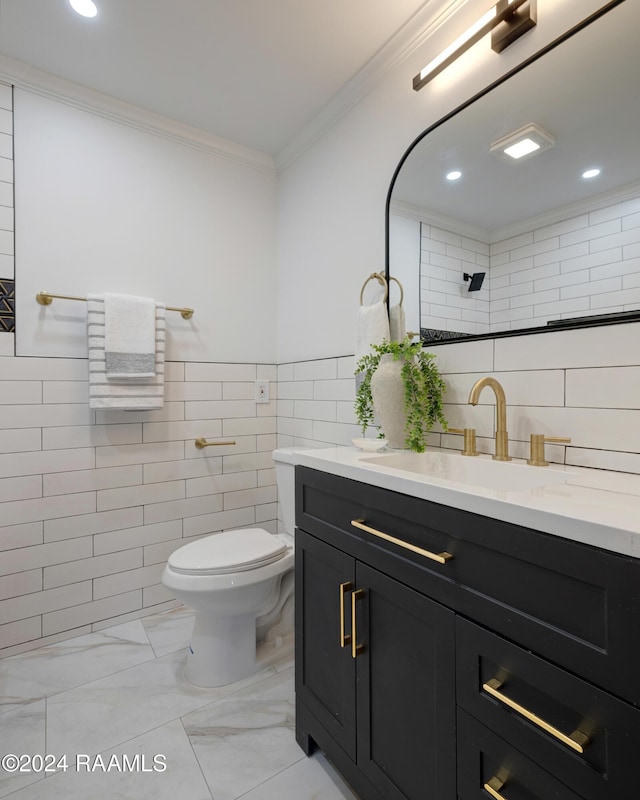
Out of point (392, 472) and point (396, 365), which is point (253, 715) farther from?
point (396, 365)

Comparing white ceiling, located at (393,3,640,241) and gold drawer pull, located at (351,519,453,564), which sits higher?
white ceiling, located at (393,3,640,241)

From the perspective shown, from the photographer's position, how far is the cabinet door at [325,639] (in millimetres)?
1072

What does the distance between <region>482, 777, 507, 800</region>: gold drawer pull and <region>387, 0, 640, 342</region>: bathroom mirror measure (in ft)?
3.27

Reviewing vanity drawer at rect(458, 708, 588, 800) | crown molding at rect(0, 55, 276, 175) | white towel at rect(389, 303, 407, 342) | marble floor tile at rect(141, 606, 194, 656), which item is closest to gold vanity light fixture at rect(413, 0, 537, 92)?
white towel at rect(389, 303, 407, 342)

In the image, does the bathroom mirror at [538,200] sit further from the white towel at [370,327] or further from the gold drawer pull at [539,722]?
the gold drawer pull at [539,722]

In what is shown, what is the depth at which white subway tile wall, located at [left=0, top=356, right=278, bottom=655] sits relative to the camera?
1792 mm

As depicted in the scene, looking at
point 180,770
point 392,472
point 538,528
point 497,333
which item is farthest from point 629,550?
point 180,770

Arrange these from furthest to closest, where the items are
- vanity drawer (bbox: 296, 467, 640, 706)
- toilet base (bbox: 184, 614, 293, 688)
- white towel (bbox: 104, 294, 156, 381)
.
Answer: white towel (bbox: 104, 294, 156, 381)
toilet base (bbox: 184, 614, 293, 688)
vanity drawer (bbox: 296, 467, 640, 706)

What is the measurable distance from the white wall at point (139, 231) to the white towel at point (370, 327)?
918mm

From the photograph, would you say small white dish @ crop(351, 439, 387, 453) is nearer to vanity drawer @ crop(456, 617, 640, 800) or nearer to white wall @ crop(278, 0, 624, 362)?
white wall @ crop(278, 0, 624, 362)

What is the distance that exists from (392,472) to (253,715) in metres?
1.12

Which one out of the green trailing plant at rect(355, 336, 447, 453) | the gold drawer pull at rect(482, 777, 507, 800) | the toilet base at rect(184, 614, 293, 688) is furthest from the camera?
the toilet base at rect(184, 614, 293, 688)

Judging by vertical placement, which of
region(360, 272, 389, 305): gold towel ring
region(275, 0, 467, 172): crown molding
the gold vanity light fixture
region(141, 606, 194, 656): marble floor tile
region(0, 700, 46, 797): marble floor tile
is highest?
region(275, 0, 467, 172): crown molding

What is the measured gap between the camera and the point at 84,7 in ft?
4.85
